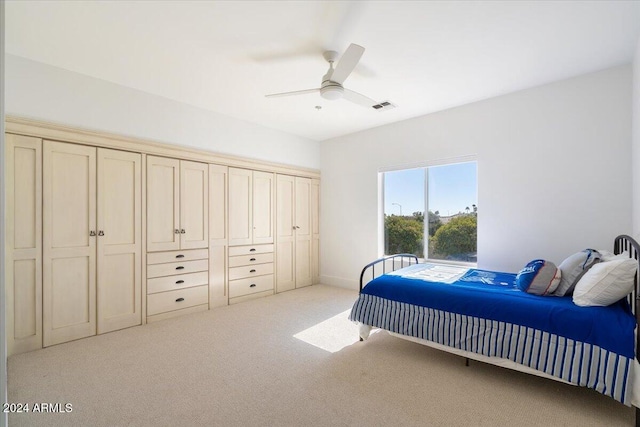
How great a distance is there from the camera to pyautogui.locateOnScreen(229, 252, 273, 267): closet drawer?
4273mm

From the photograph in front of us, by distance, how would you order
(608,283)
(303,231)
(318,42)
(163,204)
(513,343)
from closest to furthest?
(608,283) → (513,343) → (318,42) → (163,204) → (303,231)

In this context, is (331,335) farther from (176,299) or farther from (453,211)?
(453,211)

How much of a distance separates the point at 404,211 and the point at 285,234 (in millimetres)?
1936

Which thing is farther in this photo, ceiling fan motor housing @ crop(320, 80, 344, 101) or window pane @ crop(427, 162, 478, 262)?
window pane @ crop(427, 162, 478, 262)

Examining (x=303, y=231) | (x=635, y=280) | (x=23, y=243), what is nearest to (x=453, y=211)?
(x=635, y=280)

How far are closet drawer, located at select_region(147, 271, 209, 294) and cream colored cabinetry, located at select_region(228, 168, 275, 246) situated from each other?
1.94ft

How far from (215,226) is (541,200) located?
3.92 metres

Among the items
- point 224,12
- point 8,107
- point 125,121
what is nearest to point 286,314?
point 125,121

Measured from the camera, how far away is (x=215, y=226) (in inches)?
160

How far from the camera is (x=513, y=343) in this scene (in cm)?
214

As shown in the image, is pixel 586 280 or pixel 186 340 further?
pixel 186 340

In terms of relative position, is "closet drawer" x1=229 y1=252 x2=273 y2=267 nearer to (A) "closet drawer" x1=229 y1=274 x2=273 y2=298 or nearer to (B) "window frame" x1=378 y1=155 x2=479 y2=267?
(A) "closet drawer" x1=229 y1=274 x2=273 y2=298

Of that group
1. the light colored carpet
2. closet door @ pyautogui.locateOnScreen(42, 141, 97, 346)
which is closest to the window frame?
the light colored carpet

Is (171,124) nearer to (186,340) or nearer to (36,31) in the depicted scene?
(36,31)
